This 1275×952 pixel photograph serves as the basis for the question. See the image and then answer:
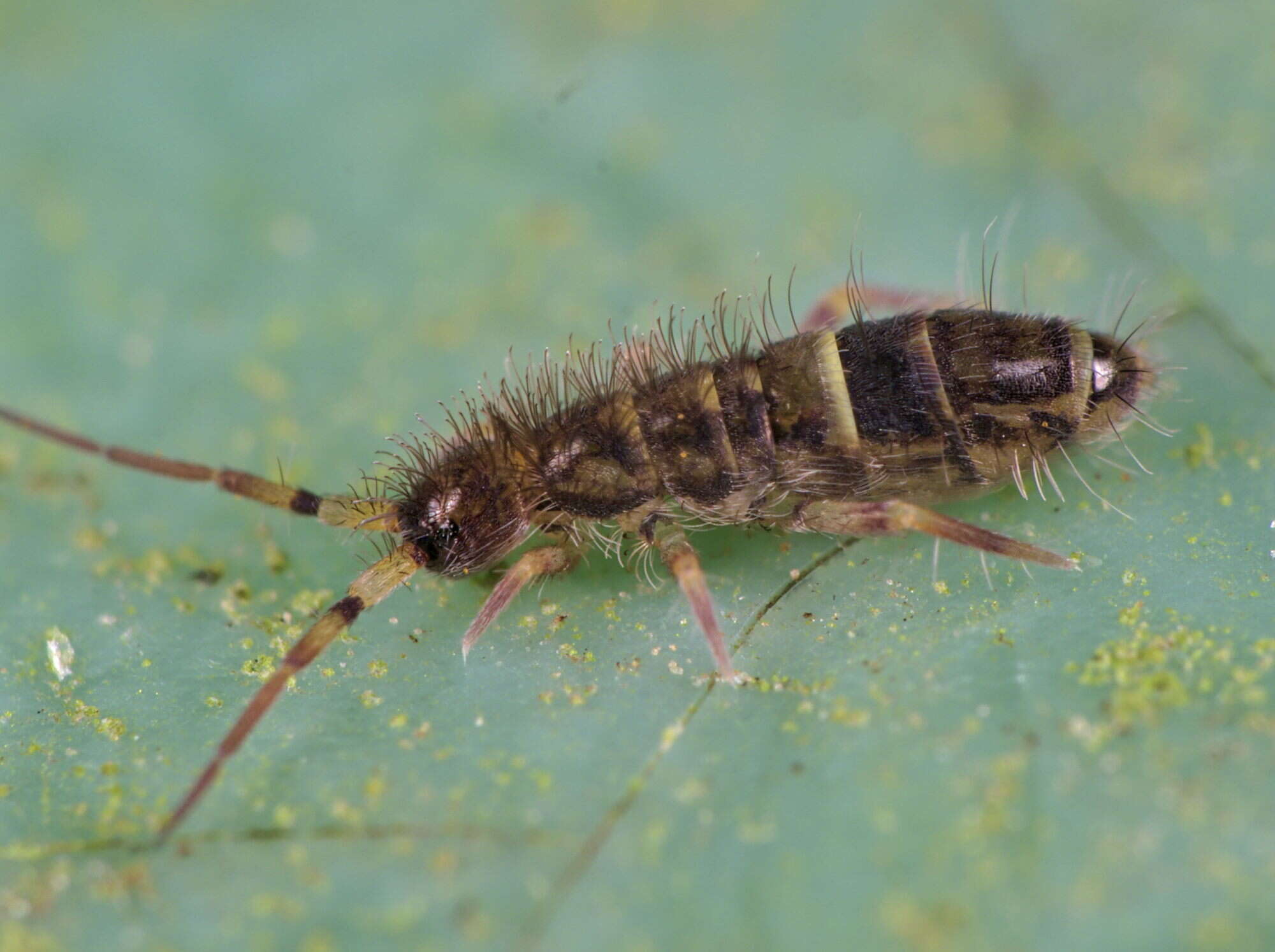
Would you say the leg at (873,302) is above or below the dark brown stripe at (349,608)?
above

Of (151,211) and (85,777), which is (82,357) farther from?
(85,777)

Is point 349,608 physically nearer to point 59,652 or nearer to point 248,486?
point 248,486

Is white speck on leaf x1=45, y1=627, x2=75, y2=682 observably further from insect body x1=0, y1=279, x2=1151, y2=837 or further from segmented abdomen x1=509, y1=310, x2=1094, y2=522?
segmented abdomen x1=509, y1=310, x2=1094, y2=522

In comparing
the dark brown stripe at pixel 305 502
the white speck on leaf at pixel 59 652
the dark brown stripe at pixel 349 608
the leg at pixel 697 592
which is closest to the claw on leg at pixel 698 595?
the leg at pixel 697 592

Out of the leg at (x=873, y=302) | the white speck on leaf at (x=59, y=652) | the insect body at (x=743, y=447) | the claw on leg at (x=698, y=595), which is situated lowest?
the claw on leg at (x=698, y=595)

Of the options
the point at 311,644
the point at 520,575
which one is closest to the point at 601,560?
the point at 520,575

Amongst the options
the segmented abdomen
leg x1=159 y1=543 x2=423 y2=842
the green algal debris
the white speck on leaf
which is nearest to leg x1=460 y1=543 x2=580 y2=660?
the segmented abdomen

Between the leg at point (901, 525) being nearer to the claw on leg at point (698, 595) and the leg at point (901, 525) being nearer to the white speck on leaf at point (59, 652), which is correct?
the claw on leg at point (698, 595)
